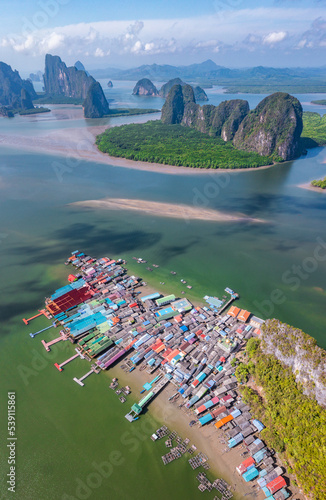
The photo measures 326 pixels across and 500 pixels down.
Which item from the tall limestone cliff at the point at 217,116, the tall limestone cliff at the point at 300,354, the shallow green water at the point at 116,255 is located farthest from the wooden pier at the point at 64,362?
the tall limestone cliff at the point at 217,116

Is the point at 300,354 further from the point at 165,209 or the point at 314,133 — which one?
the point at 314,133

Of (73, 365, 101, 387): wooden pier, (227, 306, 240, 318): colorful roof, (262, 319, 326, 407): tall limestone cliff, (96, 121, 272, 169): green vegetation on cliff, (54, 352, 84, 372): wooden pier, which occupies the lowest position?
(73, 365, 101, 387): wooden pier

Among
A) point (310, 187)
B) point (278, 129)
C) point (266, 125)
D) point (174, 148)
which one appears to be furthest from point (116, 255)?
point (266, 125)

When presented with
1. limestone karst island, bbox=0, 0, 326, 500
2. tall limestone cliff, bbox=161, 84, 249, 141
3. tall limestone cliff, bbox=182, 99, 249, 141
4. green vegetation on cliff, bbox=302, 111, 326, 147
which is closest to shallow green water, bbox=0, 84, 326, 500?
limestone karst island, bbox=0, 0, 326, 500

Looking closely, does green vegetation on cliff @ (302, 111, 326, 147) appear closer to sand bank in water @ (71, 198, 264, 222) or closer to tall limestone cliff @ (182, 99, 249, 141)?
tall limestone cliff @ (182, 99, 249, 141)

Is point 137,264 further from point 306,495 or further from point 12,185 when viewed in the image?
point 12,185

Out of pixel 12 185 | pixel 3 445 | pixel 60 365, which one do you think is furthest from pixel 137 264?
pixel 12 185

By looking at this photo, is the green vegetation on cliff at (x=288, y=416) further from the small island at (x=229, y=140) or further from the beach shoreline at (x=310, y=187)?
the small island at (x=229, y=140)
